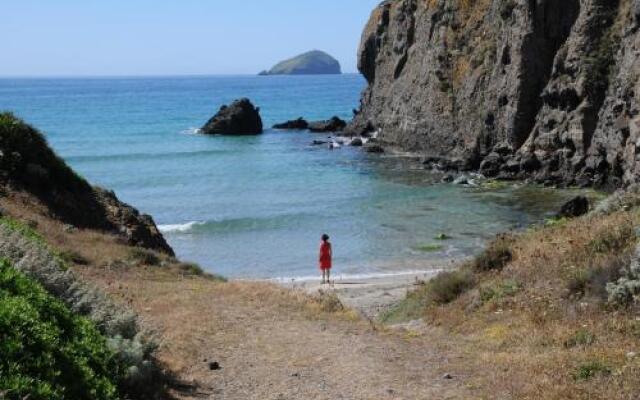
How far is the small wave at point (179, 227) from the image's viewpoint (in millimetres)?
35750

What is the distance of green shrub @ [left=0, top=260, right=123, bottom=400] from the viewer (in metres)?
6.25

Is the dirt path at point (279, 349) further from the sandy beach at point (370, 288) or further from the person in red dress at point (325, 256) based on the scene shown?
the person in red dress at point (325, 256)

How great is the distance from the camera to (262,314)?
45.3ft

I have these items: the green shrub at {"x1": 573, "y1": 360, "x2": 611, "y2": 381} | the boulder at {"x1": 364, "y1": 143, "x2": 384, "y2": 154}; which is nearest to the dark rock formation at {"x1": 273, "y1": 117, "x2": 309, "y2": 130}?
the boulder at {"x1": 364, "y1": 143, "x2": 384, "y2": 154}

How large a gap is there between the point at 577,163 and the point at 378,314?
29.8 meters

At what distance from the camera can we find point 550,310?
12.6 meters

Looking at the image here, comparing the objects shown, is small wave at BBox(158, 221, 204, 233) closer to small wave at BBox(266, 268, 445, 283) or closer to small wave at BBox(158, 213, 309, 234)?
small wave at BBox(158, 213, 309, 234)

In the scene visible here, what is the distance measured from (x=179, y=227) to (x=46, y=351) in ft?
98.0

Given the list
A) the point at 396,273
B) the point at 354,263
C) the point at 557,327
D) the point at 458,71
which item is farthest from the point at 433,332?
the point at 458,71

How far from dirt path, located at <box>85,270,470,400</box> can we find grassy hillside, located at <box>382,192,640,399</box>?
856 millimetres

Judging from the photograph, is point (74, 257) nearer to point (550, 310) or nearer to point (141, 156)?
point (550, 310)

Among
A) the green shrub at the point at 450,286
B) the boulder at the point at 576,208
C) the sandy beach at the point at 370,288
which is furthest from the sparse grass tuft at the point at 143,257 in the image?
the boulder at the point at 576,208

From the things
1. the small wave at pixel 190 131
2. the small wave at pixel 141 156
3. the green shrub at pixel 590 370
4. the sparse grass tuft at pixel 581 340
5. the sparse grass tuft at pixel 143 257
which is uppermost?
the green shrub at pixel 590 370

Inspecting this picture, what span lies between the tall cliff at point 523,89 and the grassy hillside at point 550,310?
21.7m
